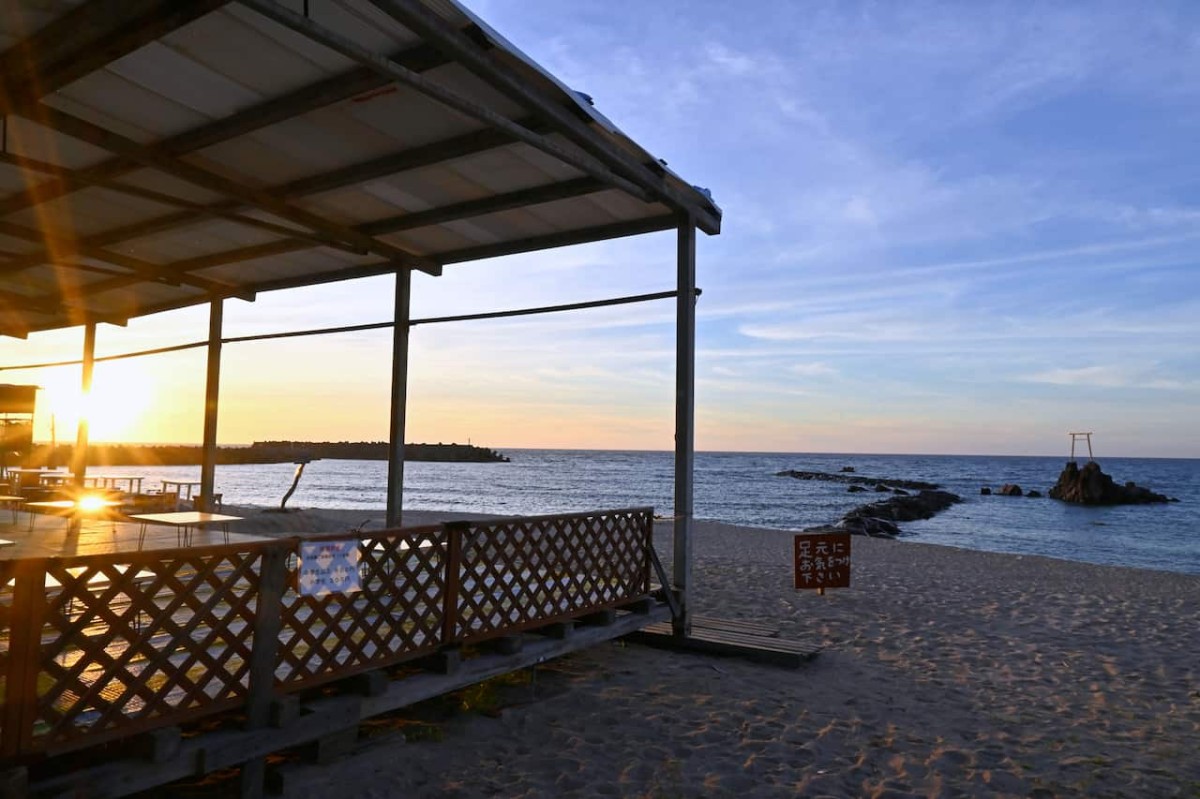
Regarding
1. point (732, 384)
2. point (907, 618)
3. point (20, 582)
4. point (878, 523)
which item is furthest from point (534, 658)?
point (732, 384)

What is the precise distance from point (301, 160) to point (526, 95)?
96.8 inches

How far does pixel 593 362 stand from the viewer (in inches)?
1758

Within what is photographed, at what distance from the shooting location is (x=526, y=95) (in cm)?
521

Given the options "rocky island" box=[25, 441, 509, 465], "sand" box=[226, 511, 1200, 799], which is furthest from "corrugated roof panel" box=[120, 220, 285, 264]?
"rocky island" box=[25, 441, 509, 465]

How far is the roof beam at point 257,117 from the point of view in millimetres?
4934

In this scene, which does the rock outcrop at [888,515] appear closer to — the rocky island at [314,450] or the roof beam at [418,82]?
the roof beam at [418,82]

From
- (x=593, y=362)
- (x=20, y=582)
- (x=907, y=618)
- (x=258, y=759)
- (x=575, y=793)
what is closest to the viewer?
(x=20, y=582)

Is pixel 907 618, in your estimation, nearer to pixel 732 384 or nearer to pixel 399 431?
pixel 399 431

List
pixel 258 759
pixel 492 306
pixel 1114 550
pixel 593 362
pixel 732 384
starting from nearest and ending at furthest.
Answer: pixel 258 759 < pixel 492 306 < pixel 1114 550 < pixel 593 362 < pixel 732 384

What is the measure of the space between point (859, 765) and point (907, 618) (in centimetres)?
549

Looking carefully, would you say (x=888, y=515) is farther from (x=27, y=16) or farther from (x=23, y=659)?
(x=23, y=659)

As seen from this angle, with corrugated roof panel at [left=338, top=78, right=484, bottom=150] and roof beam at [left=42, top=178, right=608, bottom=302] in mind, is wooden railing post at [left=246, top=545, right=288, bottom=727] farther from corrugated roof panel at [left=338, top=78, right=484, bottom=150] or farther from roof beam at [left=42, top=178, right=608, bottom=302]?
roof beam at [left=42, top=178, right=608, bottom=302]

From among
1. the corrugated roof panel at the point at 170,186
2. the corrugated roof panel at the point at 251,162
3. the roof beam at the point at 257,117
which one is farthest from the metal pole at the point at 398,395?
the roof beam at the point at 257,117

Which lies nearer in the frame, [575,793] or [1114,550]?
[575,793]
